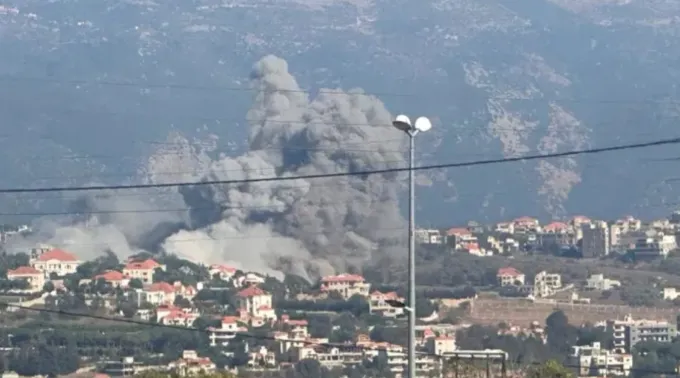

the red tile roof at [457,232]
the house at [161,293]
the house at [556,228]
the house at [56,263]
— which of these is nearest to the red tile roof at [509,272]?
the red tile roof at [457,232]

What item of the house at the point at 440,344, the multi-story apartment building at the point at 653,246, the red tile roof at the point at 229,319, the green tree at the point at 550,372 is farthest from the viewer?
the multi-story apartment building at the point at 653,246

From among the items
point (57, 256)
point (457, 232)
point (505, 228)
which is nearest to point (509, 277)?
point (457, 232)

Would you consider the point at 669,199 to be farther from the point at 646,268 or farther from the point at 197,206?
the point at 197,206

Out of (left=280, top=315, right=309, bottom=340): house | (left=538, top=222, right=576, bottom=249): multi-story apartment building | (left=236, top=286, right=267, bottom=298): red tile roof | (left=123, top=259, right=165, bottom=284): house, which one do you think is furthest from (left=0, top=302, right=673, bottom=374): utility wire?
(left=538, top=222, right=576, bottom=249): multi-story apartment building

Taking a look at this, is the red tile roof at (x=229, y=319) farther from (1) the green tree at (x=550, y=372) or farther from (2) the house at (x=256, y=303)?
(1) the green tree at (x=550, y=372)

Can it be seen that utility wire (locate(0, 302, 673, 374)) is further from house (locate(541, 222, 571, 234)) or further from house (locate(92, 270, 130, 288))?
house (locate(541, 222, 571, 234))
